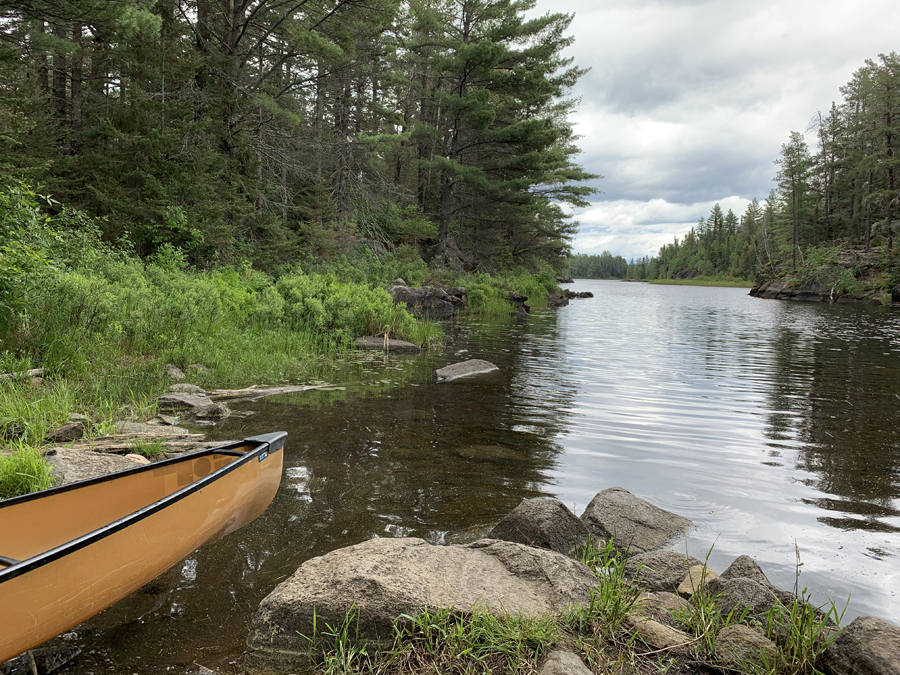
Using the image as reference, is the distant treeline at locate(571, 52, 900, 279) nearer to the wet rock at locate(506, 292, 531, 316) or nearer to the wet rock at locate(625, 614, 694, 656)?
the wet rock at locate(506, 292, 531, 316)

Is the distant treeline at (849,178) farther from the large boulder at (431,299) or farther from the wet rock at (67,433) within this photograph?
the wet rock at (67,433)

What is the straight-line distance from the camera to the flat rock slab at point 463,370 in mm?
10383

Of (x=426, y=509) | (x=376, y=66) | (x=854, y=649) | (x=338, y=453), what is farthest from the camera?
(x=376, y=66)

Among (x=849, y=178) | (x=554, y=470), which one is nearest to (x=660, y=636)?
(x=554, y=470)

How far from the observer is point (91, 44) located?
1579 cm

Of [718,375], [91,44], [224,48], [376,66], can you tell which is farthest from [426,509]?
[376,66]

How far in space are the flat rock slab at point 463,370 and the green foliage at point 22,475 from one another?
22.9 feet

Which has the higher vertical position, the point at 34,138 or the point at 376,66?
the point at 376,66

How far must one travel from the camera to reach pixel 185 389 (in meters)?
7.43

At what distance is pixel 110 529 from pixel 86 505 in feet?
2.97

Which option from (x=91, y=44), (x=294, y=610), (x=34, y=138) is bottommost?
(x=294, y=610)

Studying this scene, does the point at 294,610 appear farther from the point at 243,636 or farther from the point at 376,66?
the point at 376,66

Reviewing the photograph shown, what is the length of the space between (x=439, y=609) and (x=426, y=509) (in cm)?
200

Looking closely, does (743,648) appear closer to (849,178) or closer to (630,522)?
(630,522)
